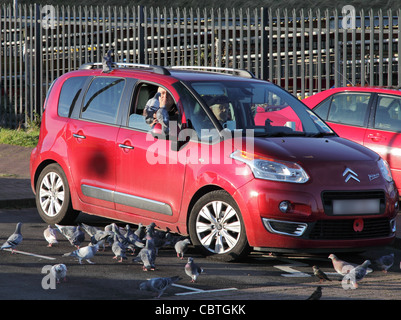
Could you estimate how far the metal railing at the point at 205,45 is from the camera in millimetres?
14258

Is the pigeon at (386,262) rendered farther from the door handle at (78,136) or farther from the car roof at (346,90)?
the car roof at (346,90)

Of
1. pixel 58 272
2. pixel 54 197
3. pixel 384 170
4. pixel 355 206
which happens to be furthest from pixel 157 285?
pixel 54 197

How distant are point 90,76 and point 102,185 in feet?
4.65

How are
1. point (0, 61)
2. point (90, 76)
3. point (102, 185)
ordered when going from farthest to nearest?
point (0, 61) < point (90, 76) < point (102, 185)

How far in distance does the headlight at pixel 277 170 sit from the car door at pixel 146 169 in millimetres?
833

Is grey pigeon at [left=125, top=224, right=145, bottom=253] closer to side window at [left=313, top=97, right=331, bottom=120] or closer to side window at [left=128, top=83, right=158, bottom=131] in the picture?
side window at [left=128, top=83, right=158, bottom=131]

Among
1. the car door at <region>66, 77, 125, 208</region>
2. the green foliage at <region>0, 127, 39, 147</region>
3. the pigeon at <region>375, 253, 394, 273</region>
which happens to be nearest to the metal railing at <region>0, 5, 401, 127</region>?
the green foliage at <region>0, 127, 39, 147</region>

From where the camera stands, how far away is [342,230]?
7.48 meters

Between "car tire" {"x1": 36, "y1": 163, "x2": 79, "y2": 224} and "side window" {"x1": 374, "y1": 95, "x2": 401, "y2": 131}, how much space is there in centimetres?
429

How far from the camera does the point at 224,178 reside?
7.59 metres

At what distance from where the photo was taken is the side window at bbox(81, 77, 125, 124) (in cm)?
888
